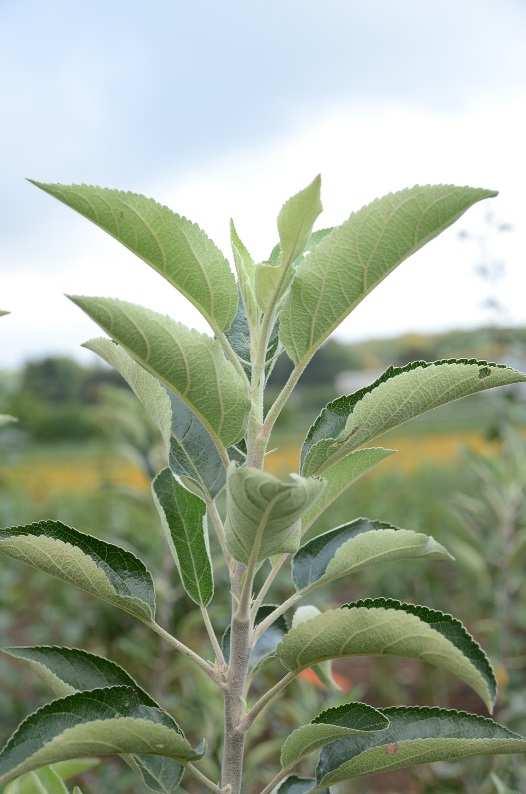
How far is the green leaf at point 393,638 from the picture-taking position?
31.0 inches

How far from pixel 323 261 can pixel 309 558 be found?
345mm

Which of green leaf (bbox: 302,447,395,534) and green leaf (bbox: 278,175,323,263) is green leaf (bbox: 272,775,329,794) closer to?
green leaf (bbox: 302,447,395,534)

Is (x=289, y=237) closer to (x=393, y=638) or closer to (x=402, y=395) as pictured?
(x=402, y=395)

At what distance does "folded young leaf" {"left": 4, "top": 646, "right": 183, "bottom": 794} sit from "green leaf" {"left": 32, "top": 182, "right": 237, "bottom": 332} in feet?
1.25

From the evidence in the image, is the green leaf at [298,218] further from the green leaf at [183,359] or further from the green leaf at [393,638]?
the green leaf at [393,638]

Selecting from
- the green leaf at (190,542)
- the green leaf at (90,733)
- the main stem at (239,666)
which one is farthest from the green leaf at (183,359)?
the green leaf at (90,733)

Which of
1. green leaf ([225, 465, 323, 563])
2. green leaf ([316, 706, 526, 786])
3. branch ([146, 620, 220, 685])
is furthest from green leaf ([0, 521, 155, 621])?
green leaf ([316, 706, 526, 786])

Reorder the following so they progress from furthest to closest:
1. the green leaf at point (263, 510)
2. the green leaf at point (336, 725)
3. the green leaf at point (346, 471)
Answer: the green leaf at point (346, 471) → the green leaf at point (336, 725) → the green leaf at point (263, 510)

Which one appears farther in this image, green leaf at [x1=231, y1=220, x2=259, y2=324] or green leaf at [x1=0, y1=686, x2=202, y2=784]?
green leaf at [x1=231, y1=220, x2=259, y2=324]

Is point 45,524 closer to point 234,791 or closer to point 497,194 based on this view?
point 234,791

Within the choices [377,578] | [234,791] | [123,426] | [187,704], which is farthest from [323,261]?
[377,578]

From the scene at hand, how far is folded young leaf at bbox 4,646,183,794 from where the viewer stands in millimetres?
901

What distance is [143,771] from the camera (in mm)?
909

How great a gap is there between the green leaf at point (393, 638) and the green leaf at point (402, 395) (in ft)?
0.50
